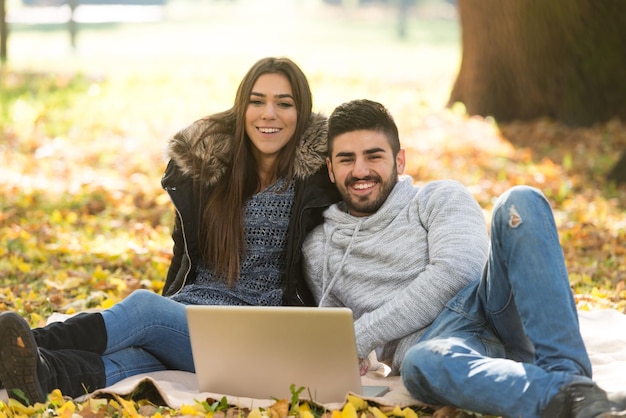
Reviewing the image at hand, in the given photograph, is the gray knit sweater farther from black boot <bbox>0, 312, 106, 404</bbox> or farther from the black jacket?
black boot <bbox>0, 312, 106, 404</bbox>

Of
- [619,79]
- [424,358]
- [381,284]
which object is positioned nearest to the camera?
[424,358]

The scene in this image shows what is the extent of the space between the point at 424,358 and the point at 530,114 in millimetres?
9435

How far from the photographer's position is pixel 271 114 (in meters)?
4.51

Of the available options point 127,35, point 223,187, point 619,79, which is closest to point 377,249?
point 223,187

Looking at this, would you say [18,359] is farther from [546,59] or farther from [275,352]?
[546,59]

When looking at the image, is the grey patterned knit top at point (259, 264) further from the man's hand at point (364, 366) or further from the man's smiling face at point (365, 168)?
the man's hand at point (364, 366)

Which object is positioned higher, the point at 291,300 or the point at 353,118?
the point at 353,118

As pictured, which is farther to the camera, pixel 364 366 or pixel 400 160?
pixel 400 160

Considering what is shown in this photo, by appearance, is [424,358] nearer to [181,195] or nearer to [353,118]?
[353,118]

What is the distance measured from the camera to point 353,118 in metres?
4.23

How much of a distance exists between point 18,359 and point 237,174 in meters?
1.35

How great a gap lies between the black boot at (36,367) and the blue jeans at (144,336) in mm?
91

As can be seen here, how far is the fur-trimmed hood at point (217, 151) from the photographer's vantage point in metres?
4.50

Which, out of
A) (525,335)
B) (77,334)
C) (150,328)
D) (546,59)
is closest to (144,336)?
(150,328)
